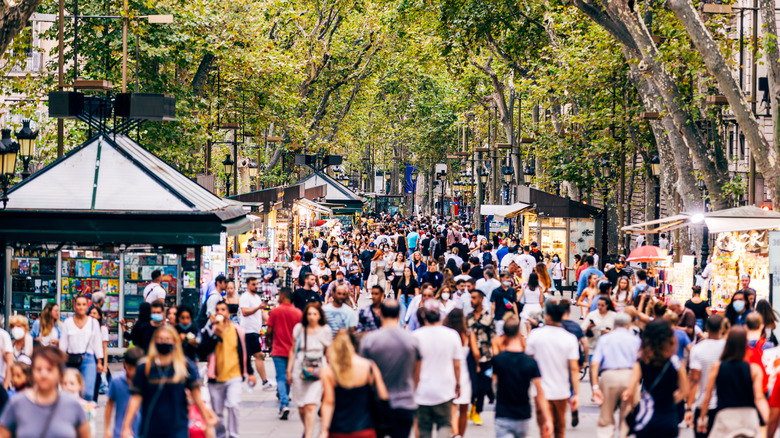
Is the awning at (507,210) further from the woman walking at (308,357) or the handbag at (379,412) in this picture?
the handbag at (379,412)

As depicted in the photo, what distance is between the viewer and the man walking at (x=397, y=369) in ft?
28.7

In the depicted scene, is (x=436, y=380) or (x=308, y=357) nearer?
(x=436, y=380)

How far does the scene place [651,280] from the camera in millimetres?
23156

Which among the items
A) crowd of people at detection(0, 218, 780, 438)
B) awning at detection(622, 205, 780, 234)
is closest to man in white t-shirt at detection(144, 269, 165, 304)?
crowd of people at detection(0, 218, 780, 438)

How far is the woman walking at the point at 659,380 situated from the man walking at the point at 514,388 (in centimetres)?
76

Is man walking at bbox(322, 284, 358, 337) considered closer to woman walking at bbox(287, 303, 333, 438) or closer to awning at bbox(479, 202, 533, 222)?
woman walking at bbox(287, 303, 333, 438)

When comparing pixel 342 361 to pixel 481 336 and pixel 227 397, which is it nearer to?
pixel 227 397

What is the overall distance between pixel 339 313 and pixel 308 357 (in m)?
1.76

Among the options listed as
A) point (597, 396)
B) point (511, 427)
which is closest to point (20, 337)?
point (511, 427)

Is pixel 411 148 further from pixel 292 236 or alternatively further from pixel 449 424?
pixel 449 424

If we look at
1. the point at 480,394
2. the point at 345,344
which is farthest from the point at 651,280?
the point at 345,344

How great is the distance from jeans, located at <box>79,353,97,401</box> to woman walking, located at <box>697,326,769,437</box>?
672cm

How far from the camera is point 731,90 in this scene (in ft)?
68.6

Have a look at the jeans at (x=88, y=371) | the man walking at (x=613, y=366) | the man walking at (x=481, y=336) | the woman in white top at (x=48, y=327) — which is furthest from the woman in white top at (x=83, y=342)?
the man walking at (x=613, y=366)
